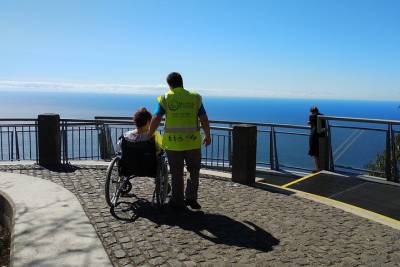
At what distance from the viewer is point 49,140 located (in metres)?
9.62

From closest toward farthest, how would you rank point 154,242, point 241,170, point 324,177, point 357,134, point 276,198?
point 154,242
point 276,198
point 241,170
point 324,177
point 357,134

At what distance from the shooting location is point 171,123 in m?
6.13

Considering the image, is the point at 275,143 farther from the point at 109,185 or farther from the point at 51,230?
the point at 51,230

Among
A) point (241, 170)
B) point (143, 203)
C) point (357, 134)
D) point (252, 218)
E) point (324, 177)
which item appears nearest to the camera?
point (252, 218)

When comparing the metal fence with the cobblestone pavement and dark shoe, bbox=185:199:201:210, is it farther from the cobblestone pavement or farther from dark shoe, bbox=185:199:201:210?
dark shoe, bbox=185:199:201:210

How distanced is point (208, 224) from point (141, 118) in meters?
1.74

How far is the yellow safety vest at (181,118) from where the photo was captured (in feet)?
19.8

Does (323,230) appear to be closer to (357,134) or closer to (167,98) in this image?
(167,98)

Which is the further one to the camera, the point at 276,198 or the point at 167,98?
the point at 276,198

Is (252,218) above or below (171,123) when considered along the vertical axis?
below

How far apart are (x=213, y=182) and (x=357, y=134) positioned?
11.6 ft

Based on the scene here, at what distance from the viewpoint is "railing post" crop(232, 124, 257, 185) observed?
815 cm

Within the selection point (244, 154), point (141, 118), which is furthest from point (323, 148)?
point (141, 118)

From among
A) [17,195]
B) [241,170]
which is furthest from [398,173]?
[17,195]
